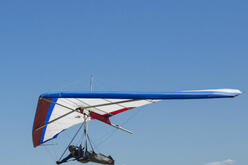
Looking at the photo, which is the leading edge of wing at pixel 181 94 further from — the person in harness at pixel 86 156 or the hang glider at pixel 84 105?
the person in harness at pixel 86 156

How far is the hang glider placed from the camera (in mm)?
15398

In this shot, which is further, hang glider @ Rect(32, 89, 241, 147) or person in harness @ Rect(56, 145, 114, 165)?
person in harness @ Rect(56, 145, 114, 165)

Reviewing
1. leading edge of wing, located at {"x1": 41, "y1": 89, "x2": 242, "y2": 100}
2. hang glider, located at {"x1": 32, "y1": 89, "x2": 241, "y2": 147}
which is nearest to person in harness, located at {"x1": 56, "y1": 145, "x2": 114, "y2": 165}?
hang glider, located at {"x1": 32, "y1": 89, "x2": 241, "y2": 147}

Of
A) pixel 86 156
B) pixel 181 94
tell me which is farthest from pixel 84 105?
pixel 181 94

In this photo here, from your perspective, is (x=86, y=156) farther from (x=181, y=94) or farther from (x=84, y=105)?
(x=181, y=94)

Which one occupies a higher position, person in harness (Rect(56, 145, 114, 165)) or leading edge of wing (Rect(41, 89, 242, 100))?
leading edge of wing (Rect(41, 89, 242, 100))

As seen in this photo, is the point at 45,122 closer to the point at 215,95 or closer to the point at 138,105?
the point at 138,105

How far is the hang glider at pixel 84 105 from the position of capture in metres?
15.4

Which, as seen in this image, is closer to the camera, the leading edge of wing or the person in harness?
the leading edge of wing

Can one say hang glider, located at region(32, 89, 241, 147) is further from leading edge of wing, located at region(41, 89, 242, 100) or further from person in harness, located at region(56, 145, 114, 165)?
person in harness, located at region(56, 145, 114, 165)

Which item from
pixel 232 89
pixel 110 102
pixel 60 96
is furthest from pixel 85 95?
pixel 232 89

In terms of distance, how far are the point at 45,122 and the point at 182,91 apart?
894 centimetres

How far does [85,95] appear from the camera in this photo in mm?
16984

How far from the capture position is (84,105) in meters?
19.9
